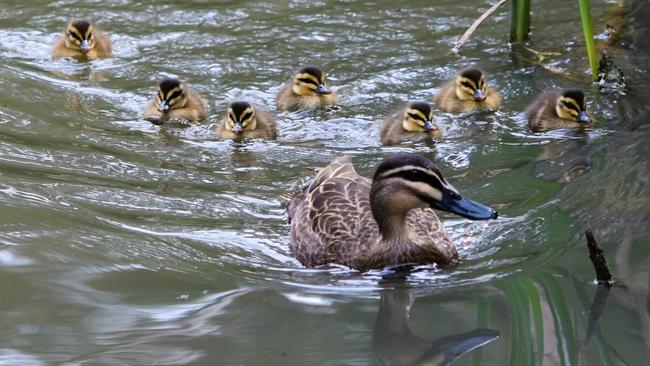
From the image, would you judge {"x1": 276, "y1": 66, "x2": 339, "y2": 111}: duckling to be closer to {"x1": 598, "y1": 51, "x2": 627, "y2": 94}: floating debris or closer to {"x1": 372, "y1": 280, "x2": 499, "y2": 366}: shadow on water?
{"x1": 598, "y1": 51, "x2": 627, "y2": 94}: floating debris

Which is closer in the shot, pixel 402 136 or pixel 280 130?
pixel 402 136

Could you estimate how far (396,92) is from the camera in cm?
793

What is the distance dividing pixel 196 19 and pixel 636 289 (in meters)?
5.53

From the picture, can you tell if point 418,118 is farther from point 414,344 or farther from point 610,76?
point 414,344

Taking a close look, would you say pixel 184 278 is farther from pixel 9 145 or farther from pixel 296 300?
pixel 9 145

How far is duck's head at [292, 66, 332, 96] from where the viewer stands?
7.57m

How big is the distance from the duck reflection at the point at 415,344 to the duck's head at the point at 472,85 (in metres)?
3.32

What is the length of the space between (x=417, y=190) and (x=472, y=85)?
2580 millimetres

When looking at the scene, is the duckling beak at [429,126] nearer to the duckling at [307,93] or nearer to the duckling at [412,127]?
the duckling at [412,127]

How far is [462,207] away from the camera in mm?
4926

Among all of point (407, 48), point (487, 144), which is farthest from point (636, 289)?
point (407, 48)

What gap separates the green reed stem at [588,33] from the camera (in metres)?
6.74

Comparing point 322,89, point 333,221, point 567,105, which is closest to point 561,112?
point 567,105

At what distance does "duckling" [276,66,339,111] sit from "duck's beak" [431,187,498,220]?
2702 mm
